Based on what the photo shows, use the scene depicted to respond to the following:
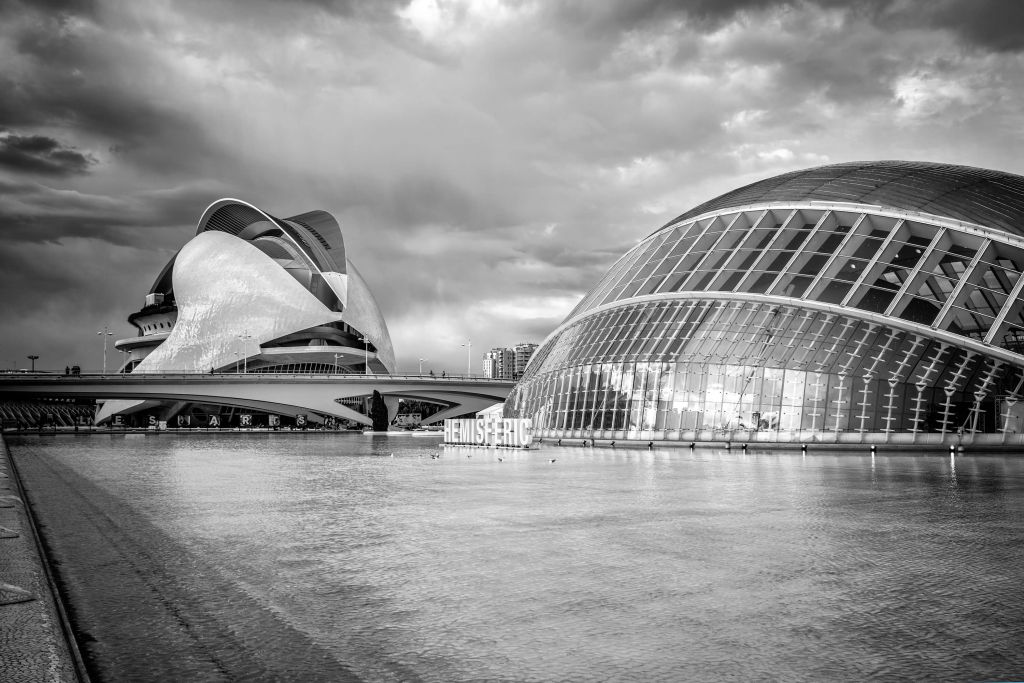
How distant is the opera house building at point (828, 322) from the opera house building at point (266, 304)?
66.8 metres

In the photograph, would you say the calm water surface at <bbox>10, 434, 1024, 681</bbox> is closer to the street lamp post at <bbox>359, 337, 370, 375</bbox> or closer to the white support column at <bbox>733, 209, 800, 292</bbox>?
the white support column at <bbox>733, 209, 800, 292</bbox>

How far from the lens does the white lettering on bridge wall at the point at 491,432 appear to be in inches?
1491

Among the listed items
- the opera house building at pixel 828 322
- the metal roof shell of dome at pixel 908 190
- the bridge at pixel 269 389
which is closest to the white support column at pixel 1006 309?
the opera house building at pixel 828 322

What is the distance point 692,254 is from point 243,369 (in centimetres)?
7637

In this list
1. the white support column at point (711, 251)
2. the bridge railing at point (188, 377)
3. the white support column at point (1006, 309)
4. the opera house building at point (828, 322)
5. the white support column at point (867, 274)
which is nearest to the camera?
the white support column at point (1006, 309)

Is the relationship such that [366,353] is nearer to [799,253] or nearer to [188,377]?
[188,377]

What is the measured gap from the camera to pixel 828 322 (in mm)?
34969

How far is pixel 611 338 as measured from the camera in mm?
42969

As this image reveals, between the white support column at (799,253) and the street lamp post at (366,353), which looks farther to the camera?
the street lamp post at (366,353)

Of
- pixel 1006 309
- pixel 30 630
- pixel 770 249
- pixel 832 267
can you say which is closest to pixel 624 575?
pixel 30 630

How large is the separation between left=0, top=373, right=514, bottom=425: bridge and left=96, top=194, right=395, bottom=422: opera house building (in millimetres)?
11545

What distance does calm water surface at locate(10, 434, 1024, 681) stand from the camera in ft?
16.6

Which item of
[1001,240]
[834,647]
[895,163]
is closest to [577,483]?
[834,647]

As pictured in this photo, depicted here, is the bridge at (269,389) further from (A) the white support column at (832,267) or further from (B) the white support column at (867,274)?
(B) the white support column at (867,274)
